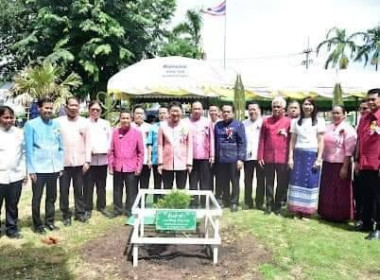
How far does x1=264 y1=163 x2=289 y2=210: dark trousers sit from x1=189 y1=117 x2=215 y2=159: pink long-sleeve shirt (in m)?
0.92

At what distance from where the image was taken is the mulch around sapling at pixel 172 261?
16.3 feet

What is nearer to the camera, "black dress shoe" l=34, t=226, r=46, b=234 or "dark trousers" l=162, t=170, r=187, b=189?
"black dress shoe" l=34, t=226, r=46, b=234

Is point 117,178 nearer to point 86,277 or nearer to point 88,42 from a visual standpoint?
point 86,277

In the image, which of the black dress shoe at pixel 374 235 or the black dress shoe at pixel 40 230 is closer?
the black dress shoe at pixel 374 235

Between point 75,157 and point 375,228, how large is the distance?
422 centimetres

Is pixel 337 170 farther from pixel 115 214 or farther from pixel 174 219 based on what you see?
pixel 115 214

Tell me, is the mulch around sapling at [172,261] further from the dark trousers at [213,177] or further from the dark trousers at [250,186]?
the dark trousers at [213,177]

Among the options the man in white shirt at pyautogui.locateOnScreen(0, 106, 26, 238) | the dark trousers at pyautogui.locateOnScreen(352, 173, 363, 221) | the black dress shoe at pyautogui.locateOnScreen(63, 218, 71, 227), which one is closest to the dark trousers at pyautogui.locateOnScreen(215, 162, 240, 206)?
the dark trousers at pyautogui.locateOnScreen(352, 173, 363, 221)

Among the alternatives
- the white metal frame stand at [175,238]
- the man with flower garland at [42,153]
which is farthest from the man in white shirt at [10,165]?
the white metal frame stand at [175,238]

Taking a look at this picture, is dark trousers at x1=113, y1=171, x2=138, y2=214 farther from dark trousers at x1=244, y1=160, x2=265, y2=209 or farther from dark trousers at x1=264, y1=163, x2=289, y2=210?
dark trousers at x1=264, y1=163, x2=289, y2=210

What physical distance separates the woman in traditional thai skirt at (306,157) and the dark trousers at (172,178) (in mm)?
1615

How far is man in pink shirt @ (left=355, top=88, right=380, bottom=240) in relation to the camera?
6.28 m

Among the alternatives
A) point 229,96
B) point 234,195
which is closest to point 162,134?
point 234,195

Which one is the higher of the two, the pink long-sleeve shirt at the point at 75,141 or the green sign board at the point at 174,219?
the pink long-sleeve shirt at the point at 75,141
